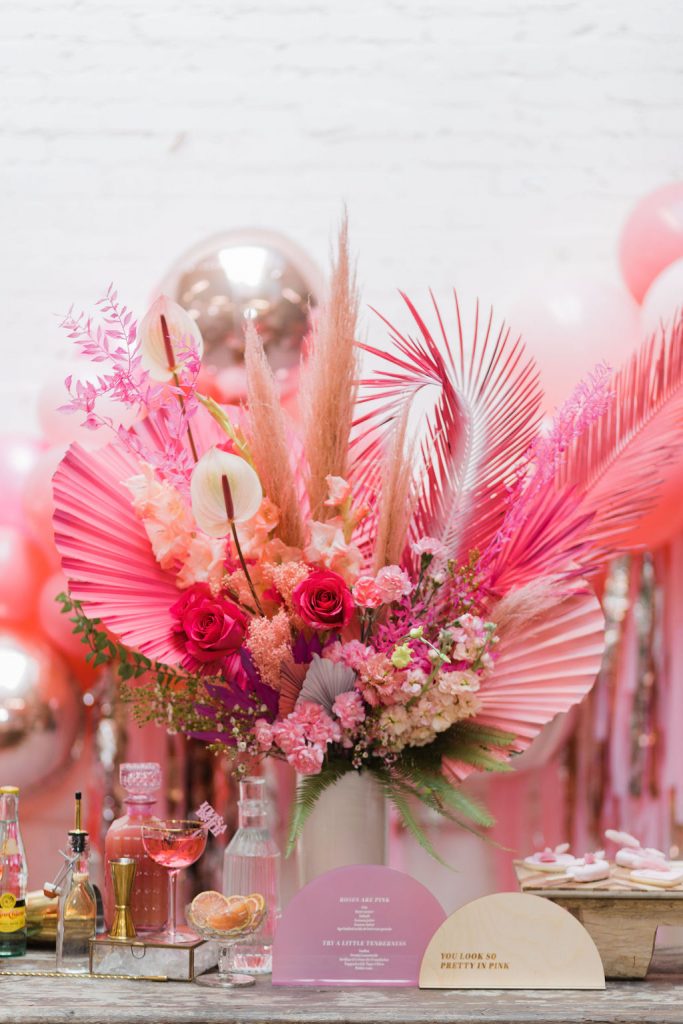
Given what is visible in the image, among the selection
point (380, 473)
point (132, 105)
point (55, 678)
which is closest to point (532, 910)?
point (380, 473)

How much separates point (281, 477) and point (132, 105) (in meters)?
0.95

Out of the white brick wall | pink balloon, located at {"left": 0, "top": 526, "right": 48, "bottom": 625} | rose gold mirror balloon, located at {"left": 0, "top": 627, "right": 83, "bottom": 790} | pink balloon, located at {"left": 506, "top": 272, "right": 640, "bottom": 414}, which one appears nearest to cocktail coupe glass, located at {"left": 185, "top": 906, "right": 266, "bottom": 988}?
rose gold mirror balloon, located at {"left": 0, "top": 627, "right": 83, "bottom": 790}

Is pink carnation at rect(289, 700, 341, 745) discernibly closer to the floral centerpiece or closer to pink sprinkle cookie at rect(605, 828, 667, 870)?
the floral centerpiece

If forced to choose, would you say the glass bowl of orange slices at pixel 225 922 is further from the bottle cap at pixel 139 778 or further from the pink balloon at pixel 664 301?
the pink balloon at pixel 664 301

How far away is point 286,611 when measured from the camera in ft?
4.58

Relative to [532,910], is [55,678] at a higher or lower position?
higher

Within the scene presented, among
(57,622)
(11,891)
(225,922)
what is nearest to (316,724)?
(225,922)

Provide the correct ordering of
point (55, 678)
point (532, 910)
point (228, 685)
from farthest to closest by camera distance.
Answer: point (55, 678) → point (228, 685) → point (532, 910)

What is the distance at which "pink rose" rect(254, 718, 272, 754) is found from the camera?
136cm

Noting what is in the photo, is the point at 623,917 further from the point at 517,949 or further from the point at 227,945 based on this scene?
the point at 227,945

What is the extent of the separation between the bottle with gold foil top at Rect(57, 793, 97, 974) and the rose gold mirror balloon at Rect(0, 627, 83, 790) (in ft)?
0.94

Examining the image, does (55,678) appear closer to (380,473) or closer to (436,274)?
(380,473)

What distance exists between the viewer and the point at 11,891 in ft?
4.82

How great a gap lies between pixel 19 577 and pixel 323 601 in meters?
0.64
